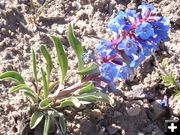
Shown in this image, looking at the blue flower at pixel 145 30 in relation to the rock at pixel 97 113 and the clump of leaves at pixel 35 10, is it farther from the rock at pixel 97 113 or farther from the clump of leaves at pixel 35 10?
the clump of leaves at pixel 35 10

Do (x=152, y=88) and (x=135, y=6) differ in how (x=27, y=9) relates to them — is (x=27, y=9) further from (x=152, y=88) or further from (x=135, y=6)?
(x=152, y=88)

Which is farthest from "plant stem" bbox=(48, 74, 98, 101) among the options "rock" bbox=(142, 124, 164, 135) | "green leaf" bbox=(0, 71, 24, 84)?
"rock" bbox=(142, 124, 164, 135)

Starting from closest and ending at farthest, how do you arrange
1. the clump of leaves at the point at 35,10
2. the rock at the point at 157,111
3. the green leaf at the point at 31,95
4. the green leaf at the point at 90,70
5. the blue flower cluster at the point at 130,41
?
the blue flower cluster at the point at 130,41
the green leaf at the point at 90,70
the green leaf at the point at 31,95
the rock at the point at 157,111
the clump of leaves at the point at 35,10

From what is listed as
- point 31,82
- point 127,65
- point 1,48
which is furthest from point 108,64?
point 1,48

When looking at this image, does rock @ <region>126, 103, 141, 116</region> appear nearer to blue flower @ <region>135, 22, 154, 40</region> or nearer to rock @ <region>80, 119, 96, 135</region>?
rock @ <region>80, 119, 96, 135</region>

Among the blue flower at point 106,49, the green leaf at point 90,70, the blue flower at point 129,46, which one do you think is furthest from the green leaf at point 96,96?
the blue flower at point 129,46
